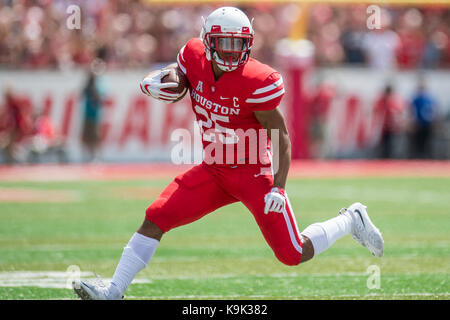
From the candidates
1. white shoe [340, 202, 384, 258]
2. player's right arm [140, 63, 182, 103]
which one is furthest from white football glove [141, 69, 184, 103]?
white shoe [340, 202, 384, 258]

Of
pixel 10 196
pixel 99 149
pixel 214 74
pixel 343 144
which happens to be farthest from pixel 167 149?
pixel 214 74

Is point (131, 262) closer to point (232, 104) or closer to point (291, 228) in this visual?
point (291, 228)

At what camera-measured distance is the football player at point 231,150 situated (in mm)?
4660

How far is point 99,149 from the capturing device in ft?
49.0

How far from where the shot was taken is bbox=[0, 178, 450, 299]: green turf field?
5336 mm

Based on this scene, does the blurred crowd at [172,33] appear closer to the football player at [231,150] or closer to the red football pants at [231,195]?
the football player at [231,150]

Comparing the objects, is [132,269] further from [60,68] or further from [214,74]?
[60,68]

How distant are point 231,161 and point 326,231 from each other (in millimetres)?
742

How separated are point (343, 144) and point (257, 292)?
11.2 meters

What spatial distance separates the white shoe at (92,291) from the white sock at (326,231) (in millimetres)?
1245

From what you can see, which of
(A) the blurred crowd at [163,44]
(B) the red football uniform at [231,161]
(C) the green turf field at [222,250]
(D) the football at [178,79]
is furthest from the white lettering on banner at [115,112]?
(B) the red football uniform at [231,161]

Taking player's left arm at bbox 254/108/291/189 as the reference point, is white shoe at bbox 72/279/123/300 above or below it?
below

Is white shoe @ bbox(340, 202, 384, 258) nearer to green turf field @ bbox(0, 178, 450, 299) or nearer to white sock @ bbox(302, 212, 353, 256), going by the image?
white sock @ bbox(302, 212, 353, 256)

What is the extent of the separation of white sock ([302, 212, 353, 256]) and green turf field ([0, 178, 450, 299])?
1.18 feet
